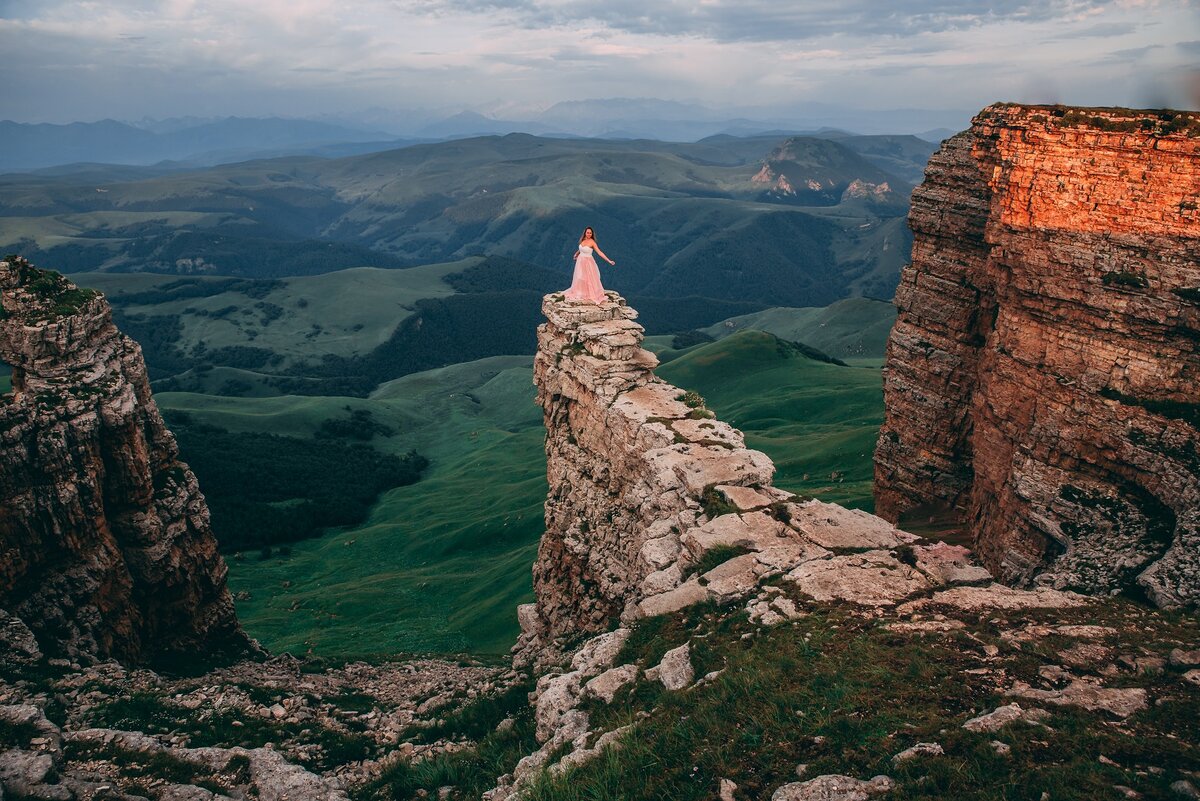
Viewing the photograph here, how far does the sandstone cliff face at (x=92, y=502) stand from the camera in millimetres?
24359

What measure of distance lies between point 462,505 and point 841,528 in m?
62.1

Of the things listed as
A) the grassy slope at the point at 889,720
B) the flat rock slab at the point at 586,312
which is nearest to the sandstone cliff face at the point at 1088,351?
the grassy slope at the point at 889,720

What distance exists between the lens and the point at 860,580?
16.7 m

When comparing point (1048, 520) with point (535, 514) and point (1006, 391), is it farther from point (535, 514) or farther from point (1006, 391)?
point (535, 514)

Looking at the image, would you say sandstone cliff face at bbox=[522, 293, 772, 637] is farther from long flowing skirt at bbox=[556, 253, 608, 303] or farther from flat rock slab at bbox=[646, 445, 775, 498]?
long flowing skirt at bbox=[556, 253, 608, 303]

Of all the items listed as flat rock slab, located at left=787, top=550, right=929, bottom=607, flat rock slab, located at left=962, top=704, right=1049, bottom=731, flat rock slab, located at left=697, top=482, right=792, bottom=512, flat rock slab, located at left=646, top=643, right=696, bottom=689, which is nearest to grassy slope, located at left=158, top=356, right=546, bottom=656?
flat rock slab, located at left=697, top=482, right=792, bottom=512

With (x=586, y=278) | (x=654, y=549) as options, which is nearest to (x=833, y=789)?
(x=654, y=549)

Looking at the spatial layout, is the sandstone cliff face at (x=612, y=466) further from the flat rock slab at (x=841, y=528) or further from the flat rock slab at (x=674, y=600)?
the flat rock slab at (x=841, y=528)

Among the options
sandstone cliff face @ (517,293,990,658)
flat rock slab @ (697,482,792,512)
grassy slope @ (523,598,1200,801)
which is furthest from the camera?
flat rock slab @ (697,482,792,512)

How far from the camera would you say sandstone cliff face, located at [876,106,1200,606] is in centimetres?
2145

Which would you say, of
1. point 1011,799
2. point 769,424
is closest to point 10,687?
point 1011,799

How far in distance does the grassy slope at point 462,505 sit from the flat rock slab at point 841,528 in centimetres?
2282

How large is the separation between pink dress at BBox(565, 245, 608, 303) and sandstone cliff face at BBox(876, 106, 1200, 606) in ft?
51.0

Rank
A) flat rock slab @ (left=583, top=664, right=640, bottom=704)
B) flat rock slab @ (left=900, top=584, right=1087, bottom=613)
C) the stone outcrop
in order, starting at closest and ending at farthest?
flat rock slab @ (left=583, top=664, right=640, bottom=704)
flat rock slab @ (left=900, top=584, right=1087, bottom=613)
the stone outcrop
